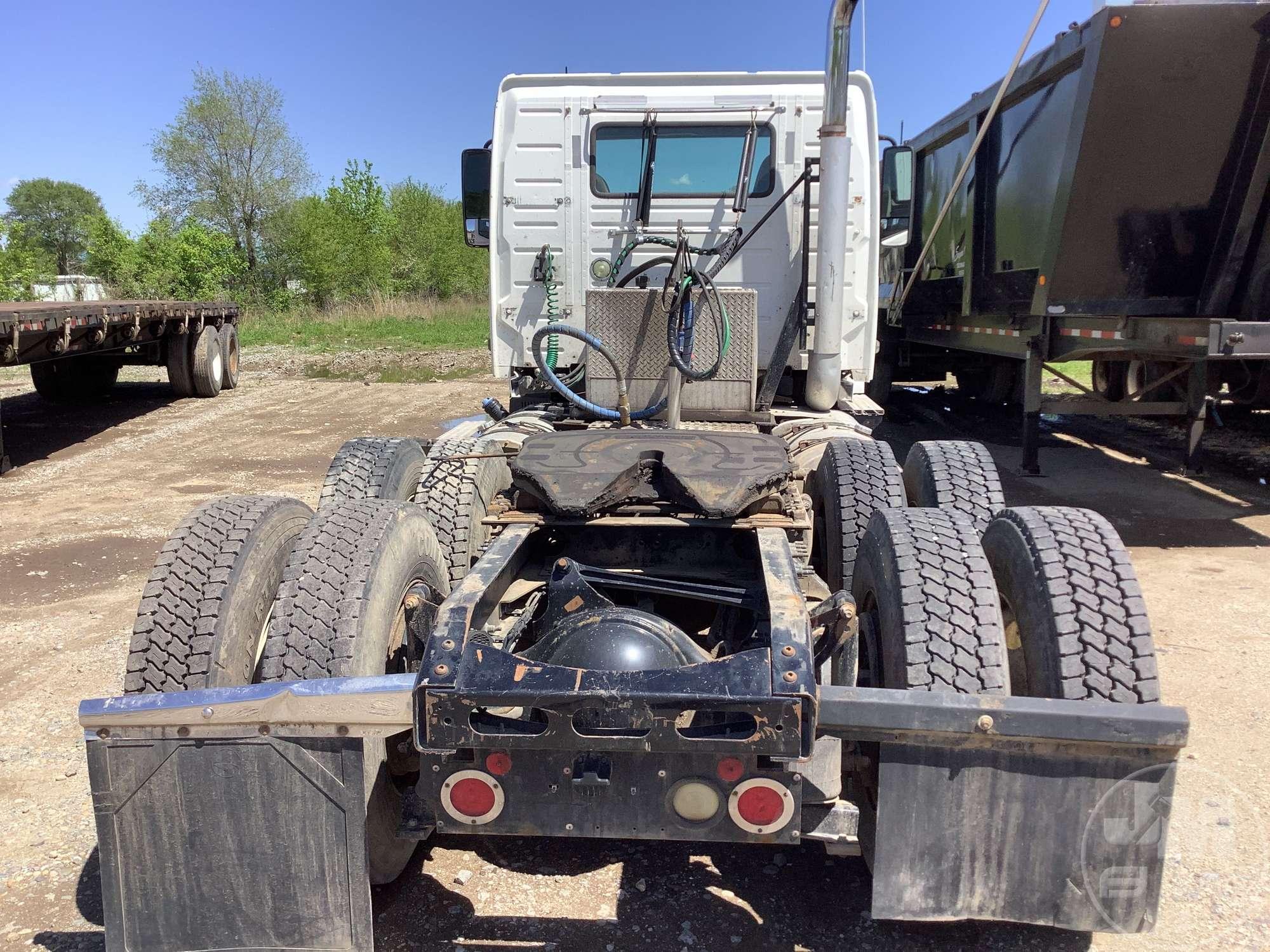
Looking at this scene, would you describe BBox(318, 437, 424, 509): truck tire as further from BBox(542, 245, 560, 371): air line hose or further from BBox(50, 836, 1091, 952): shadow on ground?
BBox(50, 836, 1091, 952): shadow on ground

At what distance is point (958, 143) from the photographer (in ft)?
31.1

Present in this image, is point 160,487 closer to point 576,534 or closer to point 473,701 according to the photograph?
point 576,534

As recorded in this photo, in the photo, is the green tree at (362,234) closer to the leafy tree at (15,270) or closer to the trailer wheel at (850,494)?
the leafy tree at (15,270)

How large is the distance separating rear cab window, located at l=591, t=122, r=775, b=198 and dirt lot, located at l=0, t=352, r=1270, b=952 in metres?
3.17

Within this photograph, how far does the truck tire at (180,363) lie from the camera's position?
13961 millimetres

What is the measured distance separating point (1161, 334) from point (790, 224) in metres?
2.91

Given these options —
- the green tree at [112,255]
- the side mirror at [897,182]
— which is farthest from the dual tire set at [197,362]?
the green tree at [112,255]

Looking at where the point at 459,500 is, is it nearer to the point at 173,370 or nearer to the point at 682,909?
the point at 682,909

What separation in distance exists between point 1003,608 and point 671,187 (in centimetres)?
340

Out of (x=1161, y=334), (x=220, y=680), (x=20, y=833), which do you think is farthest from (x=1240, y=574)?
(x=20, y=833)

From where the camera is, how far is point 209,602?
8.09 feet

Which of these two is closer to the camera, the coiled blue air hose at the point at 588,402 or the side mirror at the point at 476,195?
the coiled blue air hose at the point at 588,402

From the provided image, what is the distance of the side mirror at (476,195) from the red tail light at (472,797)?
402cm

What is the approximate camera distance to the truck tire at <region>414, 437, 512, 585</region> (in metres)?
3.91
